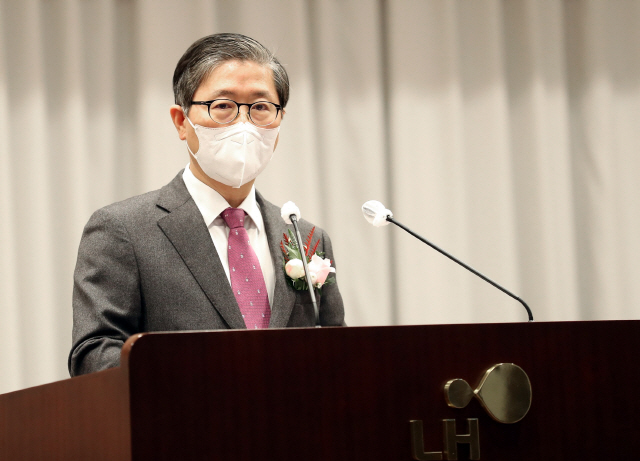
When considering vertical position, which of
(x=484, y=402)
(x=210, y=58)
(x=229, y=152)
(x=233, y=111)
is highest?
(x=210, y=58)

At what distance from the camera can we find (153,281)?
1807 mm

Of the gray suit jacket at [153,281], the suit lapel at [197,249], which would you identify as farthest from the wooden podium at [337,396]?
the suit lapel at [197,249]

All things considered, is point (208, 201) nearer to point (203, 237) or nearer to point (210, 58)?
point (203, 237)

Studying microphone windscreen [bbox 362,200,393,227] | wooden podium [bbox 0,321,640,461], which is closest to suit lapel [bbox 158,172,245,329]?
microphone windscreen [bbox 362,200,393,227]

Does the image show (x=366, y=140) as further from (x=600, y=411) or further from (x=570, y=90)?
(x=600, y=411)

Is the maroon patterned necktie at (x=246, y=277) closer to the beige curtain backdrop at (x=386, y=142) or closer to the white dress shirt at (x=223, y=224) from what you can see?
the white dress shirt at (x=223, y=224)

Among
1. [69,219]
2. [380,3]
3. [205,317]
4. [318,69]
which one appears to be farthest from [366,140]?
[205,317]

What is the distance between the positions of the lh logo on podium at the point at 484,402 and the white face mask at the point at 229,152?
3.30 ft

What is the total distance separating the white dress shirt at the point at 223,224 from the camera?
1972mm

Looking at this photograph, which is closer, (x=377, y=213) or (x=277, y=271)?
(x=377, y=213)

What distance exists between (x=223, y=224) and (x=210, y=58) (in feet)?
1.45

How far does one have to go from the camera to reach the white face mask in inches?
77.5

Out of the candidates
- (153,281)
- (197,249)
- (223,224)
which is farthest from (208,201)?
(153,281)

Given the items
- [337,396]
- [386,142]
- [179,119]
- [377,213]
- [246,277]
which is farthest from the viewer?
[386,142]
